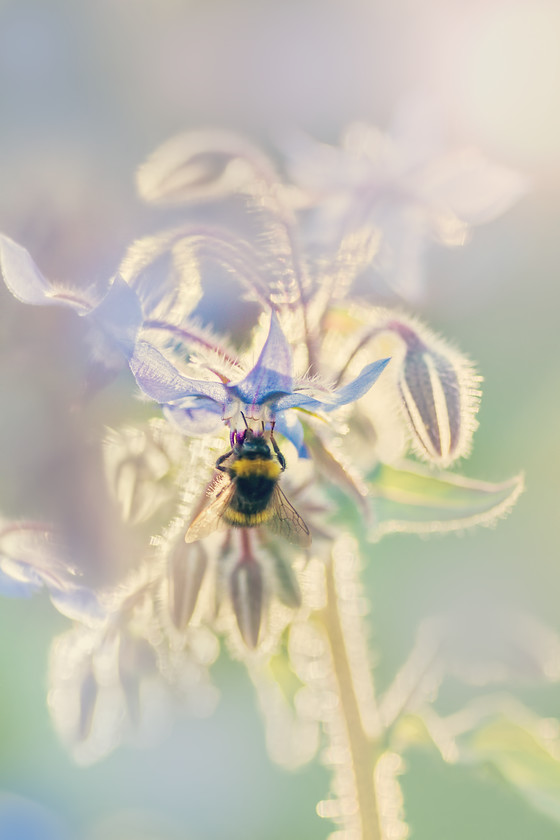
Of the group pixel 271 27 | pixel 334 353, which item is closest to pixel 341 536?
pixel 334 353

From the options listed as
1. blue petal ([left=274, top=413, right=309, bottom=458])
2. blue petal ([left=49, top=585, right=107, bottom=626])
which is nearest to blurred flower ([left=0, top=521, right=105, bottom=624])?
blue petal ([left=49, top=585, right=107, bottom=626])

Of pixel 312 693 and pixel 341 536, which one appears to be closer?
pixel 341 536

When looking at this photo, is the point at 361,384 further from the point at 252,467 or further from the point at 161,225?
the point at 161,225

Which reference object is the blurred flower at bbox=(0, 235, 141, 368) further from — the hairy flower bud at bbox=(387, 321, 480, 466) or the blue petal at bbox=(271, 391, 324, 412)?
the hairy flower bud at bbox=(387, 321, 480, 466)

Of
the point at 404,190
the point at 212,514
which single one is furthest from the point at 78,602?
the point at 404,190

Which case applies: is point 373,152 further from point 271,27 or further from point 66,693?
point 271,27
